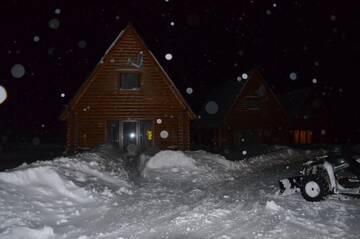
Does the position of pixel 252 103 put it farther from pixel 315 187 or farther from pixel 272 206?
pixel 272 206

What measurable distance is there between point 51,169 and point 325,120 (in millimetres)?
35164

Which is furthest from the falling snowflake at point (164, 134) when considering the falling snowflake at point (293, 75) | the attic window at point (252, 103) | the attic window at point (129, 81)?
the falling snowflake at point (293, 75)

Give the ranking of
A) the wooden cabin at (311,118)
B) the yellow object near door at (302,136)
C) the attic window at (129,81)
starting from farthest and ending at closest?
1. the yellow object near door at (302,136)
2. the wooden cabin at (311,118)
3. the attic window at (129,81)

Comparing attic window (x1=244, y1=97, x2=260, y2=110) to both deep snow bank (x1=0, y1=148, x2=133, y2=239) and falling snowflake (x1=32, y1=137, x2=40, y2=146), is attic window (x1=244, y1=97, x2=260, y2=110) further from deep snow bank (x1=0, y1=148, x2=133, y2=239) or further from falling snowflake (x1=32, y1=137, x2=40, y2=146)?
falling snowflake (x1=32, y1=137, x2=40, y2=146)

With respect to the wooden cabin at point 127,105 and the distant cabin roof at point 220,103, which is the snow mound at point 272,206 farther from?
the distant cabin roof at point 220,103

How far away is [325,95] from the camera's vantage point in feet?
183

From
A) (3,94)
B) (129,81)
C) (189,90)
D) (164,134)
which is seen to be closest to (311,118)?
(189,90)

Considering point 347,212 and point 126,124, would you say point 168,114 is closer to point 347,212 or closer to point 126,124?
point 126,124

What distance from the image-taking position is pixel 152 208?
29.6 feet

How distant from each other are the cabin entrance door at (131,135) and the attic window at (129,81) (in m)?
2.19

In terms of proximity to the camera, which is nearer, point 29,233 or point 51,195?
point 29,233

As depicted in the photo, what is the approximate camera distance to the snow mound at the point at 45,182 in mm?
9625

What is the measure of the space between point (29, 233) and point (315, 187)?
22.2ft

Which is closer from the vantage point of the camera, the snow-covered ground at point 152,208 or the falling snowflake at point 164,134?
the snow-covered ground at point 152,208
